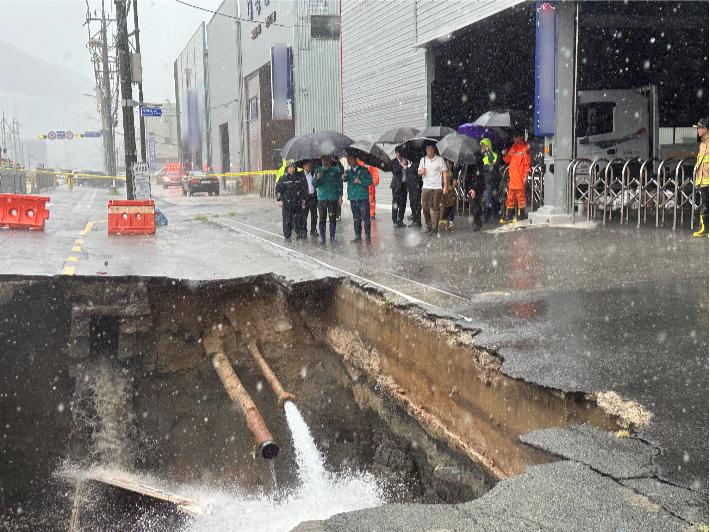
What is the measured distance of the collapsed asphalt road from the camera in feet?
12.8

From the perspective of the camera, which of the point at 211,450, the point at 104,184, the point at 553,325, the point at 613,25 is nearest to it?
the point at 553,325

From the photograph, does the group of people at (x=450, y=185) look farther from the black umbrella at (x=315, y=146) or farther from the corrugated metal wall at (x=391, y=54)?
the corrugated metal wall at (x=391, y=54)

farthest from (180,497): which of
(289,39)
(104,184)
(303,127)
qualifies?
(104,184)

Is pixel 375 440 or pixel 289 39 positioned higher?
pixel 289 39

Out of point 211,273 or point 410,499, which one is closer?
point 410,499

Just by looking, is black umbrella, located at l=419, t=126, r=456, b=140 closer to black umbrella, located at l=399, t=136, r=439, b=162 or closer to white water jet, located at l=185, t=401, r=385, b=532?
black umbrella, located at l=399, t=136, r=439, b=162

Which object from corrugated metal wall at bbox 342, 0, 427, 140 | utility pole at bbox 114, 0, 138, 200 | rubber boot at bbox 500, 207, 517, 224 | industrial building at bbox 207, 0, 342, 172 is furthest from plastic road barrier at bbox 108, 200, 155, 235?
industrial building at bbox 207, 0, 342, 172

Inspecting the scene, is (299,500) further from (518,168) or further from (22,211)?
(22,211)

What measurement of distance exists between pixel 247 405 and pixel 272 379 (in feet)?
2.79

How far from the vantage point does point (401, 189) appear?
15.1 m

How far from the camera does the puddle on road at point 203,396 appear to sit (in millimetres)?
6438

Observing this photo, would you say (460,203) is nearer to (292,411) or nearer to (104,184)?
(292,411)

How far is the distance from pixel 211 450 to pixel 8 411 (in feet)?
8.27

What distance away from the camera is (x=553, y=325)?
5.95m
